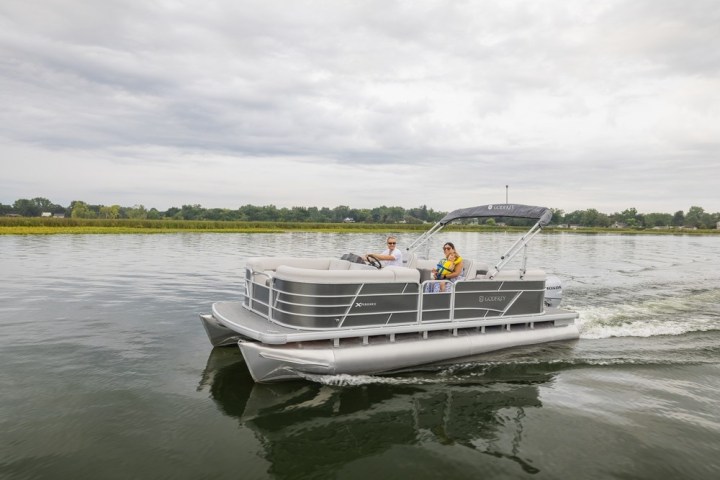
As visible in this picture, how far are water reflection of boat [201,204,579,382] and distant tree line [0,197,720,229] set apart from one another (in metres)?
89.0

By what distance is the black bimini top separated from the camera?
9.34m

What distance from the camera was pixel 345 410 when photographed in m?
6.11

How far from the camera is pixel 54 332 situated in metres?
9.45

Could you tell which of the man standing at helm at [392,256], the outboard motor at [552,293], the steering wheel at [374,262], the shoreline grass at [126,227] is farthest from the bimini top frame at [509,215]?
the shoreline grass at [126,227]

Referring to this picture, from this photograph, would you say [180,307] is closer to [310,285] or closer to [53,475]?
[310,285]

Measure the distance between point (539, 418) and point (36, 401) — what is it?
673 centimetres

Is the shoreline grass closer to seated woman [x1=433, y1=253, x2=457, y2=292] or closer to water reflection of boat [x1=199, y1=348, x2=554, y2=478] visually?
seated woman [x1=433, y1=253, x2=457, y2=292]

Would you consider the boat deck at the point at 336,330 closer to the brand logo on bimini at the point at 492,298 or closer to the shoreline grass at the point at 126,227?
the brand logo on bimini at the point at 492,298

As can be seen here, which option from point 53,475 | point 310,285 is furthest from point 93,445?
point 310,285

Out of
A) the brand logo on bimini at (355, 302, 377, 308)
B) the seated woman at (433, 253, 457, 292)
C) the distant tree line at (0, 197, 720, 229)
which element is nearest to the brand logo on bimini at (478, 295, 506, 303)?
the seated woman at (433, 253, 457, 292)

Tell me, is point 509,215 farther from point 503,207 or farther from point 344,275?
point 344,275

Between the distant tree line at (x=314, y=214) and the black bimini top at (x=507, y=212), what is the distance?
8791 centimetres

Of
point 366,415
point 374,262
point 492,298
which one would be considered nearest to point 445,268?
point 492,298

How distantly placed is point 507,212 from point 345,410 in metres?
5.70
